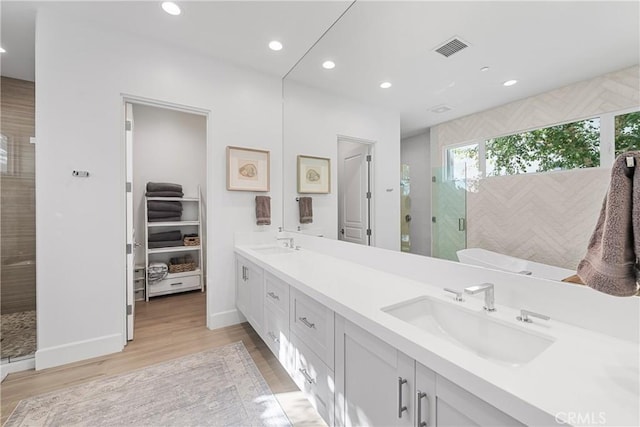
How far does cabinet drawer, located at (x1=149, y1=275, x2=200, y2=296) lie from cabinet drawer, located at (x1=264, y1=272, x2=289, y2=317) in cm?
228

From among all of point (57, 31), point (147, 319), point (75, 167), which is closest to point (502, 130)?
point (75, 167)

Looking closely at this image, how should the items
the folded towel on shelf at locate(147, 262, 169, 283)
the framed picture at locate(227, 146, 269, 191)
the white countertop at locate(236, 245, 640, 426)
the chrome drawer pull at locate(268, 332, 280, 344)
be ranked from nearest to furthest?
the white countertop at locate(236, 245, 640, 426), the chrome drawer pull at locate(268, 332, 280, 344), the framed picture at locate(227, 146, 269, 191), the folded towel on shelf at locate(147, 262, 169, 283)

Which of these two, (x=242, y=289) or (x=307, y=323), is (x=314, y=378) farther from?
(x=242, y=289)

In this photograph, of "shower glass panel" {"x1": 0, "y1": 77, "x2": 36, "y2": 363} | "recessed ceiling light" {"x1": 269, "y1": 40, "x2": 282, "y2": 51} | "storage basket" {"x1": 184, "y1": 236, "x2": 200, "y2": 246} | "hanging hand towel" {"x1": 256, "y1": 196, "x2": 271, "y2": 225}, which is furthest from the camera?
"storage basket" {"x1": 184, "y1": 236, "x2": 200, "y2": 246}

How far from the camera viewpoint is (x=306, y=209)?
2680 mm

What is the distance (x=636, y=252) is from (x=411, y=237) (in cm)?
96

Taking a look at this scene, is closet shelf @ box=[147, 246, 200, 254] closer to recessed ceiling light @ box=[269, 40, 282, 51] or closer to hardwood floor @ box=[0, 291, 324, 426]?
hardwood floor @ box=[0, 291, 324, 426]

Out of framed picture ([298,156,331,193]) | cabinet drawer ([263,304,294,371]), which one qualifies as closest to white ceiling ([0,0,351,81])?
framed picture ([298,156,331,193])

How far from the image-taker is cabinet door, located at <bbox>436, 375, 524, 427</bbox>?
629 millimetres

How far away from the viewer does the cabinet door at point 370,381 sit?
0.87 m

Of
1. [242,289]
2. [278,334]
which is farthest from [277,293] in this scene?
[242,289]

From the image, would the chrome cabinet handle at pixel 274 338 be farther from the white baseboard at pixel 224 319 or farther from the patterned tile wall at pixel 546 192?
the patterned tile wall at pixel 546 192

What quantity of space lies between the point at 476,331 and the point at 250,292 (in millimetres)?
1826

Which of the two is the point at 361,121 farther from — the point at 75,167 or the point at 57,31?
the point at 57,31
